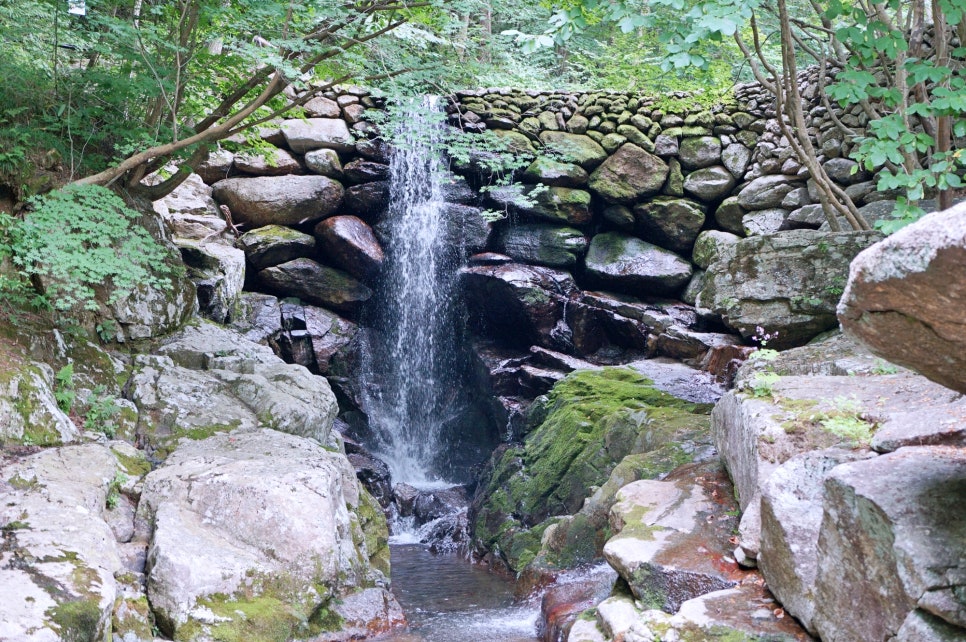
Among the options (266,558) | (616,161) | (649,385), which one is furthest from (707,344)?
(266,558)

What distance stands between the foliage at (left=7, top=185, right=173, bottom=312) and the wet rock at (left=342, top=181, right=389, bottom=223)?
6.45 m

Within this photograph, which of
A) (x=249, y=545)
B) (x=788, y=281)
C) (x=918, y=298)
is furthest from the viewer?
(x=788, y=281)

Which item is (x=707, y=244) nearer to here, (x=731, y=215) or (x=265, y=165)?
(x=731, y=215)

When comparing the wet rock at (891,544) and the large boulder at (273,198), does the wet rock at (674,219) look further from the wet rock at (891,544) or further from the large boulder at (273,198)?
the wet rock at (891,544)

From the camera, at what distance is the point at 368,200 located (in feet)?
43.5

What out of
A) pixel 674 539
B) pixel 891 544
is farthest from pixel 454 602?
pixel 891 544

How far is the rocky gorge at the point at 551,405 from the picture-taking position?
9.90 feet

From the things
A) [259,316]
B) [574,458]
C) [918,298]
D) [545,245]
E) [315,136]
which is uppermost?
[315,136]

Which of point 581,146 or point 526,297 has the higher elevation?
point 581,146

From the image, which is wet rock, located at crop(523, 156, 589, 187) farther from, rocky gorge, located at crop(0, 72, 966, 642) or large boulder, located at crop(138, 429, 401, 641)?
large boulder, located at crop(138, 429, 401, 641)

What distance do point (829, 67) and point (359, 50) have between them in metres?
7.57

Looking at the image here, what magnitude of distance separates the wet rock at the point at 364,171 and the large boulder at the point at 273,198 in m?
0.45

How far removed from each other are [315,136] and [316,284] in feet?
8.67

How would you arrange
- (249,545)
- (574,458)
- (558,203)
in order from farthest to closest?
(558,203)
(574,458)
(249,545)
